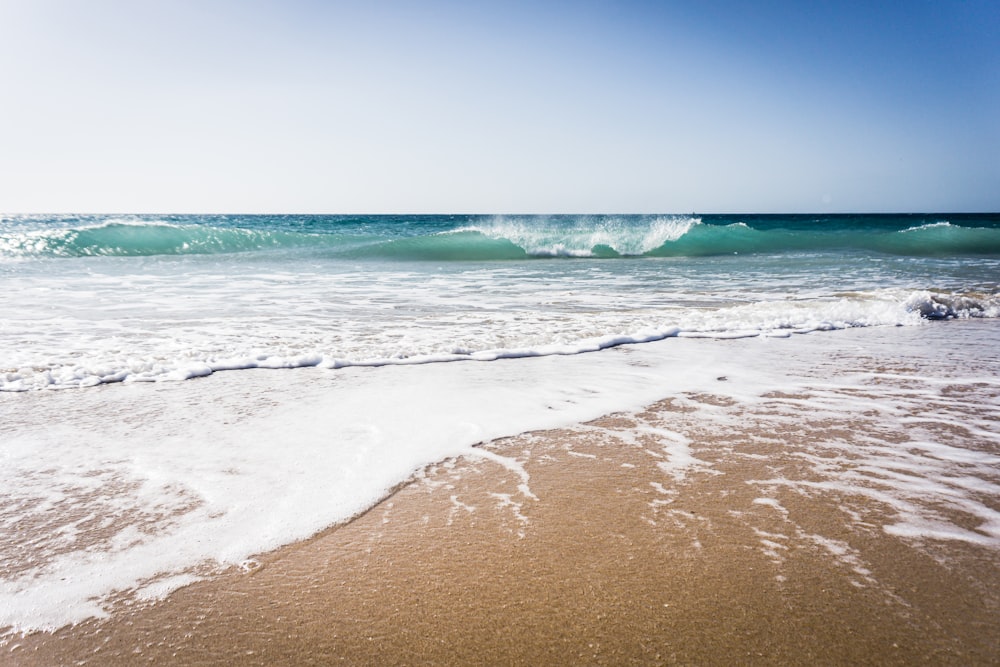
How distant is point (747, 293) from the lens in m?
9.35

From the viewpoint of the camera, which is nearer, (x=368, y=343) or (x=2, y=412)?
(x=2, y=412)

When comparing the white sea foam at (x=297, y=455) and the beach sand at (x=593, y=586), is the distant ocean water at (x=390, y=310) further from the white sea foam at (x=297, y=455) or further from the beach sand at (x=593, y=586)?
the beach sand at (x=593, y=586)

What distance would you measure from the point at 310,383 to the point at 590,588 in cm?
277

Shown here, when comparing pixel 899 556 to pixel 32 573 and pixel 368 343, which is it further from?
pixel 368 343

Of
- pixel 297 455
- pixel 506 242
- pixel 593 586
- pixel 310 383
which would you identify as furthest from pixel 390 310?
pixel 506 242

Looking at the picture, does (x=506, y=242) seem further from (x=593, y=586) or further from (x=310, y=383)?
(x=593, y=586)

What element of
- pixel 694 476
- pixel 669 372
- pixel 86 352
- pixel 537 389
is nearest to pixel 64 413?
pixel 86 352

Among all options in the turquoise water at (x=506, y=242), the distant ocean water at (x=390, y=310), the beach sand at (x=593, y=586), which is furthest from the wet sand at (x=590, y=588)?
the turquoise water at (x=506, y=242)

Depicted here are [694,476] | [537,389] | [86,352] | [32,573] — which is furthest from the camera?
[86,352]

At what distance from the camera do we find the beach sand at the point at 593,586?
5.07ft

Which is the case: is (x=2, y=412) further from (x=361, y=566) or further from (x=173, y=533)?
(x=361, y=566)

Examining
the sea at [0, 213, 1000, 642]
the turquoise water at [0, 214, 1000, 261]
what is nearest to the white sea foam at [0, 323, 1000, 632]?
the sea at [0, 213, 1000, 642]

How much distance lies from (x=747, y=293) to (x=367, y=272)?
776cm

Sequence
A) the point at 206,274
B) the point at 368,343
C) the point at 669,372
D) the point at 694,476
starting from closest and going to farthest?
1. the point at 694,476
2. the point at 669,372
3. the point at 368,343
4. the point at 206,274
